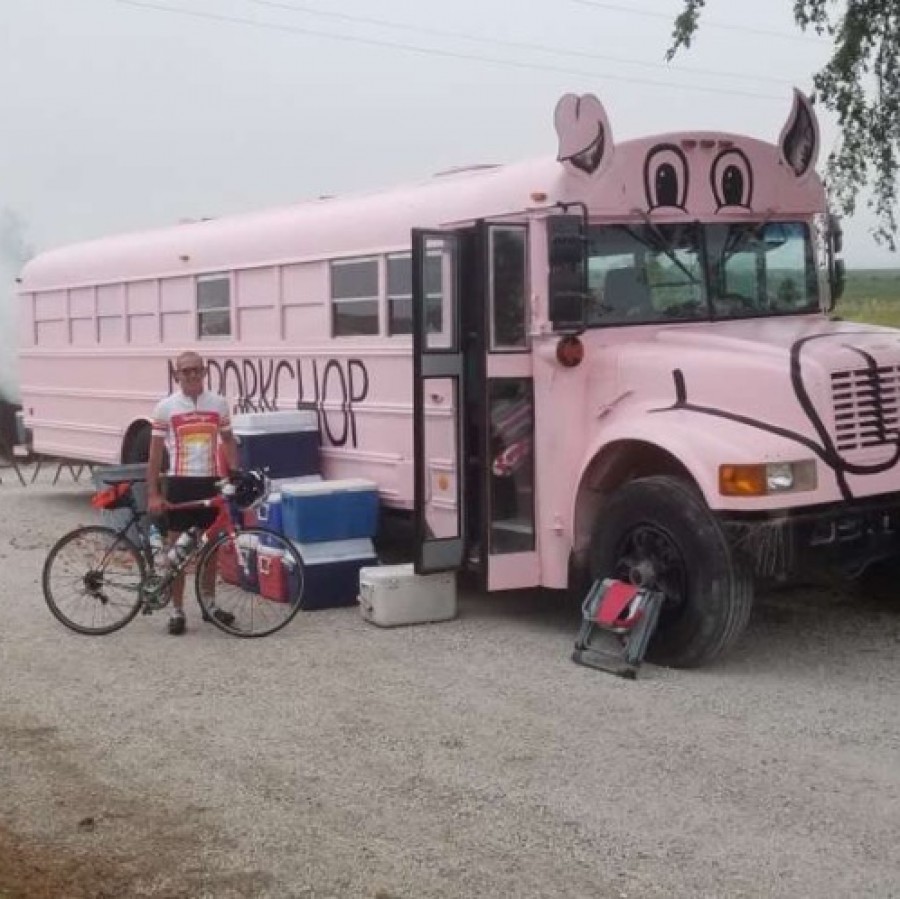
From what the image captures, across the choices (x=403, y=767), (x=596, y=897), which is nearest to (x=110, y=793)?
(x=403, y=767)

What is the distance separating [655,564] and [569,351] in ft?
4.13

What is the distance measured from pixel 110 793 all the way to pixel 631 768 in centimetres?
198

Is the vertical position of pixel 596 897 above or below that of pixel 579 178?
below

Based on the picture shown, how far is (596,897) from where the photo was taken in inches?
162

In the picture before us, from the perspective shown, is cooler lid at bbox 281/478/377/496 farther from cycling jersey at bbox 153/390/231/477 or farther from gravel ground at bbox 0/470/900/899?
gravel ground at bbox 0/470/900/899

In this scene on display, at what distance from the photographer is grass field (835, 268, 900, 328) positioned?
8.66 m

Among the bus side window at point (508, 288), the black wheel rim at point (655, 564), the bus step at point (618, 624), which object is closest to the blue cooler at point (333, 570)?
the bus side window at point (508, 288)

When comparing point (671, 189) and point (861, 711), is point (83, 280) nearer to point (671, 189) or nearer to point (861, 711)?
point (671, 189)

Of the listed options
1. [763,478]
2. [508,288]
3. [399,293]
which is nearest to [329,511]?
[399,293]

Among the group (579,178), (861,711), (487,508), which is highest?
(579,178)

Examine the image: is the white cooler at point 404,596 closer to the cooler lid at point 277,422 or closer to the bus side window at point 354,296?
the cooler lid at point 277,422

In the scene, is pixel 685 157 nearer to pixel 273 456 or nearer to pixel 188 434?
pixel 188 434

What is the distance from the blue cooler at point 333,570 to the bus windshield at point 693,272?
221 cm

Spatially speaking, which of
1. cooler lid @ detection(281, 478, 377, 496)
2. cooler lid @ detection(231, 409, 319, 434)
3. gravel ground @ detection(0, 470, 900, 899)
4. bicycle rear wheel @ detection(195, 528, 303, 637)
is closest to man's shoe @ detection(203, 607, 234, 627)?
bicycle rear wheel @ detection(195, 528, 303, 637)
